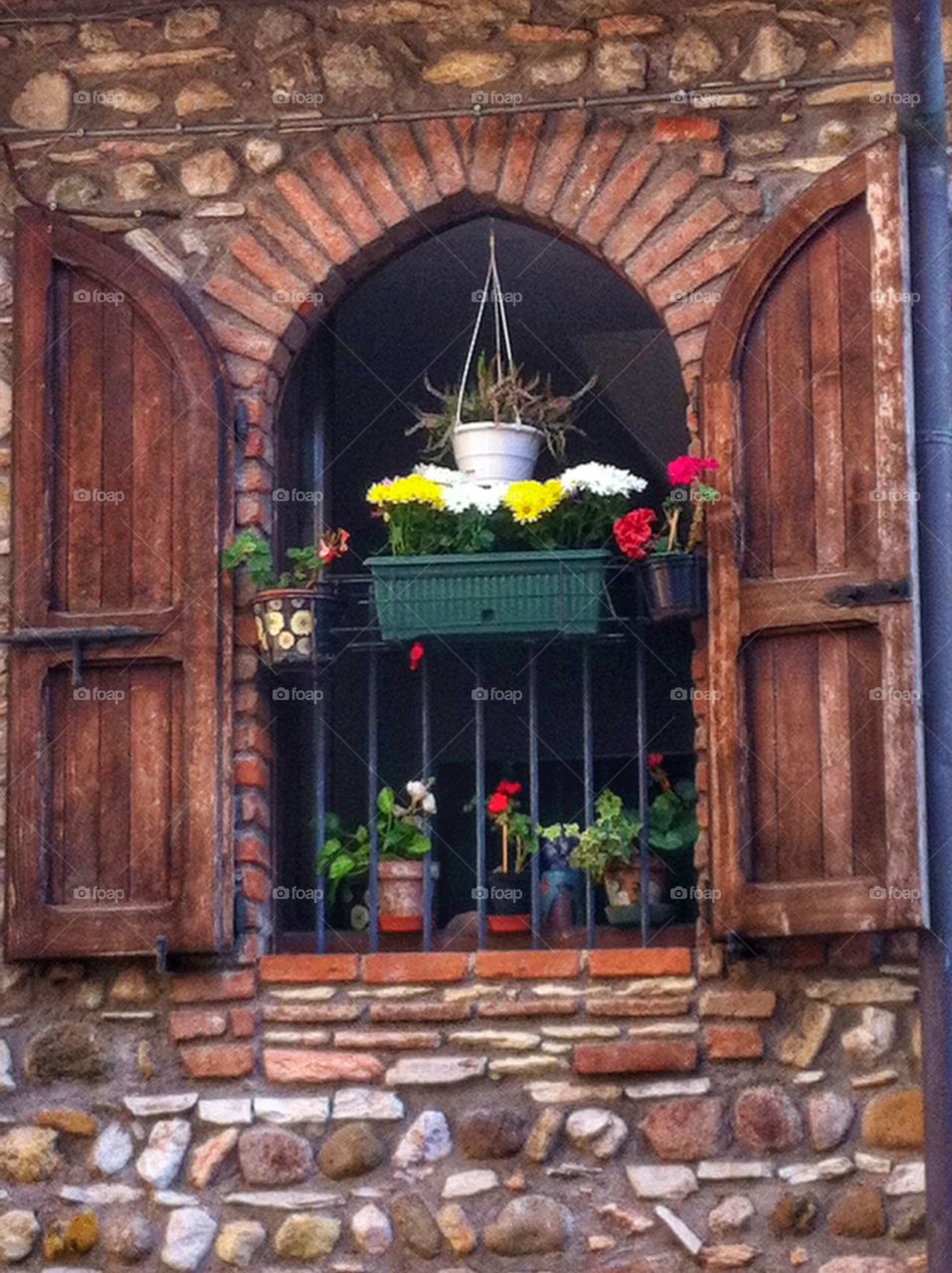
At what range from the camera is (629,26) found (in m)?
6.62

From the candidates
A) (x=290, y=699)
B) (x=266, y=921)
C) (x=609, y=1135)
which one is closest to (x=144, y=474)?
(x=290, y=699)

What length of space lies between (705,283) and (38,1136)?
9.27 feet

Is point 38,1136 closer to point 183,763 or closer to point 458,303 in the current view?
point 183,763

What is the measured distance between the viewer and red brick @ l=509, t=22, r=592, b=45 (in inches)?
262

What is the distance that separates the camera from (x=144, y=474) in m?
6.54

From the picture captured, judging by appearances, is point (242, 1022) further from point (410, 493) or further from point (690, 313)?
point (690, 313)

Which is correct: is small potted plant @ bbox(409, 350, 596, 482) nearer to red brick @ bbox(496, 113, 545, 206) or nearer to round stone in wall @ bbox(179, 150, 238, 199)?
red brick @ bbox(496, 113, 545, 206)

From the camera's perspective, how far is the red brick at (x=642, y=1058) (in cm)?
611

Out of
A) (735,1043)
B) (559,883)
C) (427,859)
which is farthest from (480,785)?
(735,1043)

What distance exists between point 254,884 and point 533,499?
1.25 meters

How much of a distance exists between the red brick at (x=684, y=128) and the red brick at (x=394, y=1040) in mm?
A: 2447

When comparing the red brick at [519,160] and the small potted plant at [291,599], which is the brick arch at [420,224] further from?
the small potted plant at [291,599]

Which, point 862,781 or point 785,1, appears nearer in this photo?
point 862,781

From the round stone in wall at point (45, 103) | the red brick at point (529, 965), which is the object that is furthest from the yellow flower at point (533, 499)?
the round stone in wall at point (45, 103)
